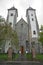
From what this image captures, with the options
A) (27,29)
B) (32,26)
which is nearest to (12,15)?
(27,29)

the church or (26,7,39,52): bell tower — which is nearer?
the church

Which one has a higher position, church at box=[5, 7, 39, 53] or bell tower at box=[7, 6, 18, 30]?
bell tower at box=[7, 6, 18, 30]

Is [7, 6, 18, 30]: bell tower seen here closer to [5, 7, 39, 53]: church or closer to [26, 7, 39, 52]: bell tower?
[5, 7, 39, 53]: church

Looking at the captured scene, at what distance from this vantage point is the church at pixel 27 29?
77.2 m

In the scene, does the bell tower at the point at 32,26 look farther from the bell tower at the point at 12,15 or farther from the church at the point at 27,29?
the bell tower at the point at 12,15

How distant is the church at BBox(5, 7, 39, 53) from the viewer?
253 ft

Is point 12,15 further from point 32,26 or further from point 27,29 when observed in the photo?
point 32,26

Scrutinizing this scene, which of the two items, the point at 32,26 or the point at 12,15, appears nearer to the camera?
the point at 32,26

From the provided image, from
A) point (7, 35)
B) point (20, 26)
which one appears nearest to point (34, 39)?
point (20, 26)

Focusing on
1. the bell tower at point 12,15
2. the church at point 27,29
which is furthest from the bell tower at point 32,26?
the bell tower at point 12,15

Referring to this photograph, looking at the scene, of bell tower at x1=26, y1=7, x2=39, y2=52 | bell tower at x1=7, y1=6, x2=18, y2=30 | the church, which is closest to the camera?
the church

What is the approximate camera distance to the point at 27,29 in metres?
80.2

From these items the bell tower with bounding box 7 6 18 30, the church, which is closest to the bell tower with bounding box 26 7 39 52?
the church

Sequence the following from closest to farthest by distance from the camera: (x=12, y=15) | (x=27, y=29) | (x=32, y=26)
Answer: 1. (x=32, y=26)
2. (x=27, y=29)
3. (x=12, y=15)
